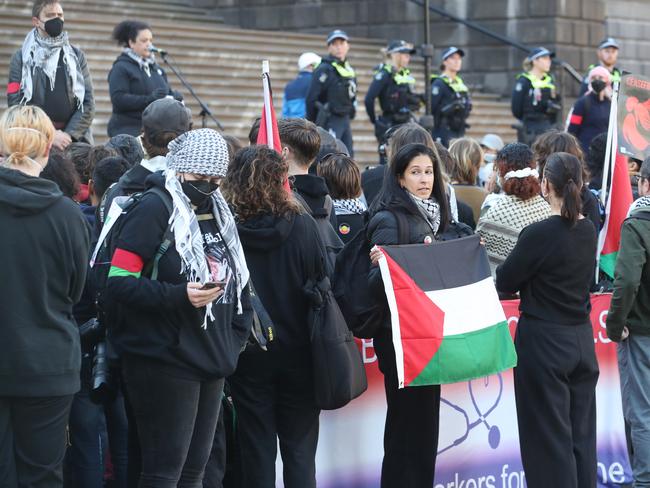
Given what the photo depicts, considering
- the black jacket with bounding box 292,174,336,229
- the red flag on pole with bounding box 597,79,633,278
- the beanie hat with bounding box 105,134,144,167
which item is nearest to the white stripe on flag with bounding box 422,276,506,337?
the black jacket with bounding box 292,174,336,229

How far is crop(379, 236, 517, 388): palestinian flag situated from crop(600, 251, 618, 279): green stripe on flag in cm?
170

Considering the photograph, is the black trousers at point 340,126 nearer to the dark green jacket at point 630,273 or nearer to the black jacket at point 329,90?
the black jacket at point 329,90

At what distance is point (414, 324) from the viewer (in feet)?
20.9

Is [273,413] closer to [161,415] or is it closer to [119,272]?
[161,415]

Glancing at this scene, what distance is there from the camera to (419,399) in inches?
258

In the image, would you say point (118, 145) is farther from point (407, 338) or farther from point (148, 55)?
point (148, 55)

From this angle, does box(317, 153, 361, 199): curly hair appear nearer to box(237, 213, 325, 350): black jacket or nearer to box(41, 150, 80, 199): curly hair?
box(237, 213, 325, 350): black jacket

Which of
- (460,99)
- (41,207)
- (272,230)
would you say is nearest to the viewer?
(41,207)

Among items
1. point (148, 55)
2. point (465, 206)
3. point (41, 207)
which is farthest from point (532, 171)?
point (148, 55)

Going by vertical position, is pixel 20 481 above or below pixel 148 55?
below

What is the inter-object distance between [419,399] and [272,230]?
1207 millimetres

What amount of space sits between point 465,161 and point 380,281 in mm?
2794

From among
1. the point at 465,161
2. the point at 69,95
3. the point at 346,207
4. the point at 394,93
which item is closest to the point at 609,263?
the point at 465,161

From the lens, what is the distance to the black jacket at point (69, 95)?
1017 centimetres
